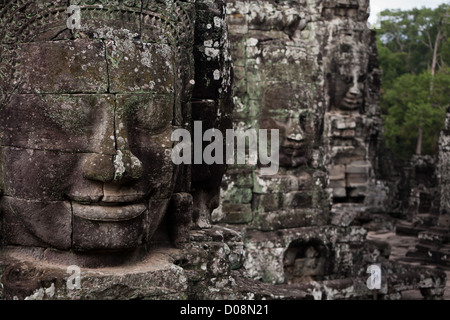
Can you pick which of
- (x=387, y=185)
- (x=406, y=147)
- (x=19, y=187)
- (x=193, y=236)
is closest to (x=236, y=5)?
(x=193, y=236)

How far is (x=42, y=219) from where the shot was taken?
3.43 m

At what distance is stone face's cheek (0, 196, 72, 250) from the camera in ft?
11.2

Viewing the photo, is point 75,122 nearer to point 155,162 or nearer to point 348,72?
point 155,162

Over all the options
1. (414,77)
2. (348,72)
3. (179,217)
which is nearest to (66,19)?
(179,217)

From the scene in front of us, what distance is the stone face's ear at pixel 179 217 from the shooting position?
386 centimetres

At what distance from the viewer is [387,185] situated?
18.1m

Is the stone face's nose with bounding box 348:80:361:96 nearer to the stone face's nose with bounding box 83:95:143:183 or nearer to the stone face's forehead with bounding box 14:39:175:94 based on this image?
the stone face's forehead with bounding box 14:39:175:94

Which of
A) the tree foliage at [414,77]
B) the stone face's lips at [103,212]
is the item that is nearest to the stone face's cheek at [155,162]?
the stone face's lips at [103,212]

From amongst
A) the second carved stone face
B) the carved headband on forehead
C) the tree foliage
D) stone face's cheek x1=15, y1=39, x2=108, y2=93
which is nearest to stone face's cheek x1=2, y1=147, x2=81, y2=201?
the second carved stone face

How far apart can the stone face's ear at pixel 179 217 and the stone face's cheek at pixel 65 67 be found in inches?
33.1

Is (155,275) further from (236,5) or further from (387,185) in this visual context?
(387,185)

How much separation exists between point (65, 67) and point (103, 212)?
77 centimetres

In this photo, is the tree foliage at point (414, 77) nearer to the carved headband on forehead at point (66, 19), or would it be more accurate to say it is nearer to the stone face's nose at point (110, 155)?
the carved headband on forehead at point (66, 19)

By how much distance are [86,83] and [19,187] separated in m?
0.65
